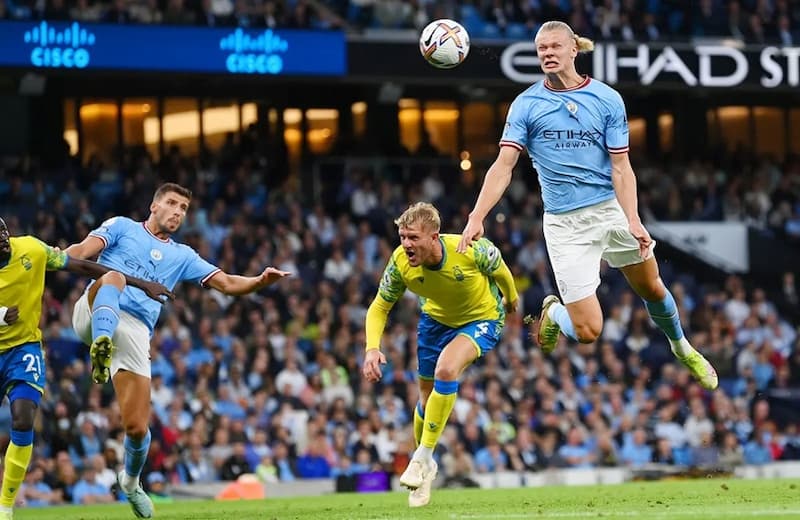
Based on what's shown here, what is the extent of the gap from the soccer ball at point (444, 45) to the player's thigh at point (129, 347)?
3.31 meters

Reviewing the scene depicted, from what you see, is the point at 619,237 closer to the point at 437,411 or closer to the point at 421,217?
the point at 421,217

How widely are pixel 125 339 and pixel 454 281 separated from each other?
2.70 metres

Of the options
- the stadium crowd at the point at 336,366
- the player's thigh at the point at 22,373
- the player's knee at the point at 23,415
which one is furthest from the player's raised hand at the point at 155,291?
the stadium crowd at the point at 336,366

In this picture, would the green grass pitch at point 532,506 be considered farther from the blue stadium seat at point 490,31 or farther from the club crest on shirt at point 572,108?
the blue stadium seat at point 490,31

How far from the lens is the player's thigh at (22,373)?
11.4 m

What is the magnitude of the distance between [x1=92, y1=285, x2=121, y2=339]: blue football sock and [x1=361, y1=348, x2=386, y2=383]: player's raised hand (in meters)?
1.94

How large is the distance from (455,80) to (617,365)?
594 cm

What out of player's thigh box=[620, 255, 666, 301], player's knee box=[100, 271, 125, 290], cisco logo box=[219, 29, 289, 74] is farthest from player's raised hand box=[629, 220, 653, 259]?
cisco logo box=[219, 29, 289, 74]

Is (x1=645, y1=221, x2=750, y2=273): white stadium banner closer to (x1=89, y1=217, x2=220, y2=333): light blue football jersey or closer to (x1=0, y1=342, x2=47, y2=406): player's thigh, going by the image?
(x1=89, y1=217, x2=220, y2=333): light blue football jersey

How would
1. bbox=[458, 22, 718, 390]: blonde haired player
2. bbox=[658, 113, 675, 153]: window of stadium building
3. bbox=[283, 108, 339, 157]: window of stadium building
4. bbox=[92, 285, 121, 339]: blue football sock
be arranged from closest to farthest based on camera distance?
bbox=[458, 22, 718, 390]: blonde haired player < bbox=[92, 285, 121, 339]: blue football sock < bbox=[283, 108, 339, 157]: window of stadium building < bbox=[658, 113, 675, 153]: window of stadium building

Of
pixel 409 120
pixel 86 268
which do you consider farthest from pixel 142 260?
pixel 409 120

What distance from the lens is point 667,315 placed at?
1220 centimetres

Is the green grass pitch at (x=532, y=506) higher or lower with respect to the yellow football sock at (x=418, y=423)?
lower

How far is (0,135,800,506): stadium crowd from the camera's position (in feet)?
65.3
